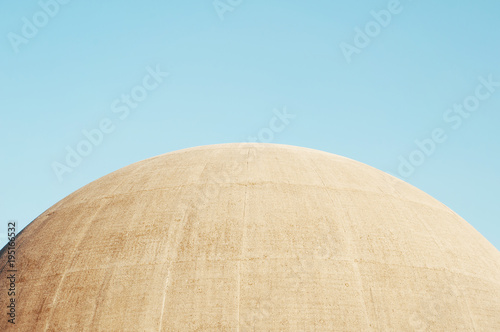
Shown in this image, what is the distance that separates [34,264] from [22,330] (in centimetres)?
207

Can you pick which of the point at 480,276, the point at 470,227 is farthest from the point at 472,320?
the point at 470,227

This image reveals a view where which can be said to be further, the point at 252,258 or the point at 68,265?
the point at 68,265

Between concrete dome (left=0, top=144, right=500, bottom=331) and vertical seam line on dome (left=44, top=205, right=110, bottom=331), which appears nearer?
concrete dome (left=0, top=144, right=500, bottom=331)

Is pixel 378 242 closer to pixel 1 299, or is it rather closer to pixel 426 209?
pixel 426 209

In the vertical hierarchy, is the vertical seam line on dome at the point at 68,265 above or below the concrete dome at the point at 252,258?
below

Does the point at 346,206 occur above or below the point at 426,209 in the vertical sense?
below

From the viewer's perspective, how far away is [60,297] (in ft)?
41.5

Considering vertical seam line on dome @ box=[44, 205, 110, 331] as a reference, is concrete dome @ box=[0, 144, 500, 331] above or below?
above

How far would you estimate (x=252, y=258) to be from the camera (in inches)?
483

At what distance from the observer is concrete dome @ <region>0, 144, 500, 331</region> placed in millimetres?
11609

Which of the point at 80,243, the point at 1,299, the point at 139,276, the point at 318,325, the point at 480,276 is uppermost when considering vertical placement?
the point at 480,276

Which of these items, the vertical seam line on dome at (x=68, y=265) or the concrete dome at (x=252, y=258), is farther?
the vertical seam line on dome at (x=68, y=265)

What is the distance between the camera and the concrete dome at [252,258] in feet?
38.1

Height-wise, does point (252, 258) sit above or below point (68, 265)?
above
